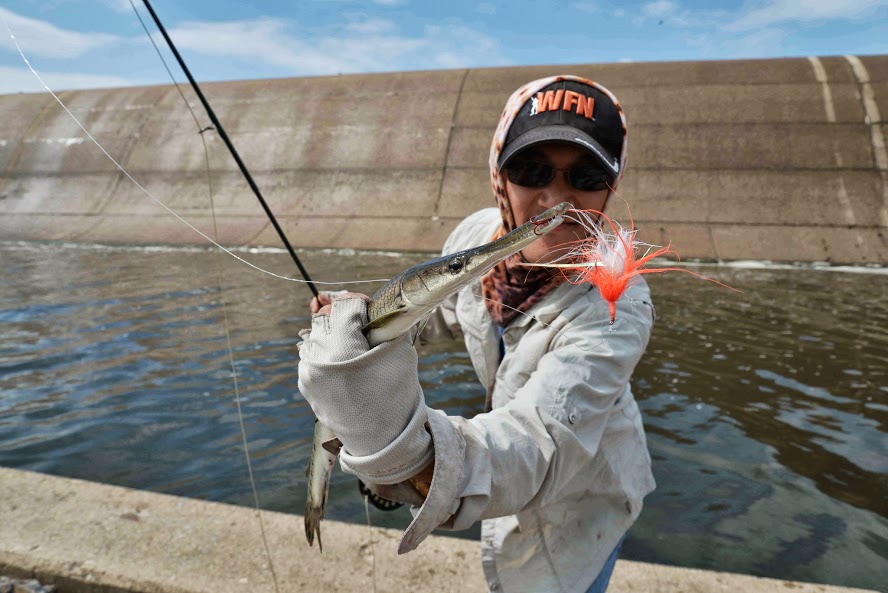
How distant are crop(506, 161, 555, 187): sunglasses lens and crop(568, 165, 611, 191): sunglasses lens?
8 cm

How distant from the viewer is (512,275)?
259 cm

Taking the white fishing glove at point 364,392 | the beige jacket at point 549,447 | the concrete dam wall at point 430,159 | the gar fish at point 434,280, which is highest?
the gar fish at point 434,280

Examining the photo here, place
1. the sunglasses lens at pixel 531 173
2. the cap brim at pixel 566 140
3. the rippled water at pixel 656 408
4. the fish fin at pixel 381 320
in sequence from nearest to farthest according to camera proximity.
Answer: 1. the fish fin at pixel 381 320
2. the cap brim at pixel 566 140
3. the sunglasses lens at pixel 531 173
4. the rippled water at pixel 656 408

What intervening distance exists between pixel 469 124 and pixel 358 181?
11.7ft

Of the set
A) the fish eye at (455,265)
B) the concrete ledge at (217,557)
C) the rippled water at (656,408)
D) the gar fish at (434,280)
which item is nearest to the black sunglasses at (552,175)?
the gar fish at (434,280)

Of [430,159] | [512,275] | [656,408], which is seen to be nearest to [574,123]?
[512,275]

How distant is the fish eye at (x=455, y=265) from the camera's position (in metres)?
1.35

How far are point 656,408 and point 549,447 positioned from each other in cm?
511

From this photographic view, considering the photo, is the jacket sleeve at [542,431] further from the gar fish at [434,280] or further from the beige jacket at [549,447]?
the gar fish at [434,280]

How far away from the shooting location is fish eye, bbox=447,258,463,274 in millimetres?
1349

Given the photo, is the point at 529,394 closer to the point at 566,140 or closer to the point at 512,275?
the point at 512,275

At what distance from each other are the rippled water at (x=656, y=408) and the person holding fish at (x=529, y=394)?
89.6 inches

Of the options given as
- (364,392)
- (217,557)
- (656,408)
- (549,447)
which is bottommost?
(656,408)

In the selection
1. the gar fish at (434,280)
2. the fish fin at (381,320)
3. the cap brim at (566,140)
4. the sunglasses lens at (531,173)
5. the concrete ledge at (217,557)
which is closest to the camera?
the gar fish at (434,280)
